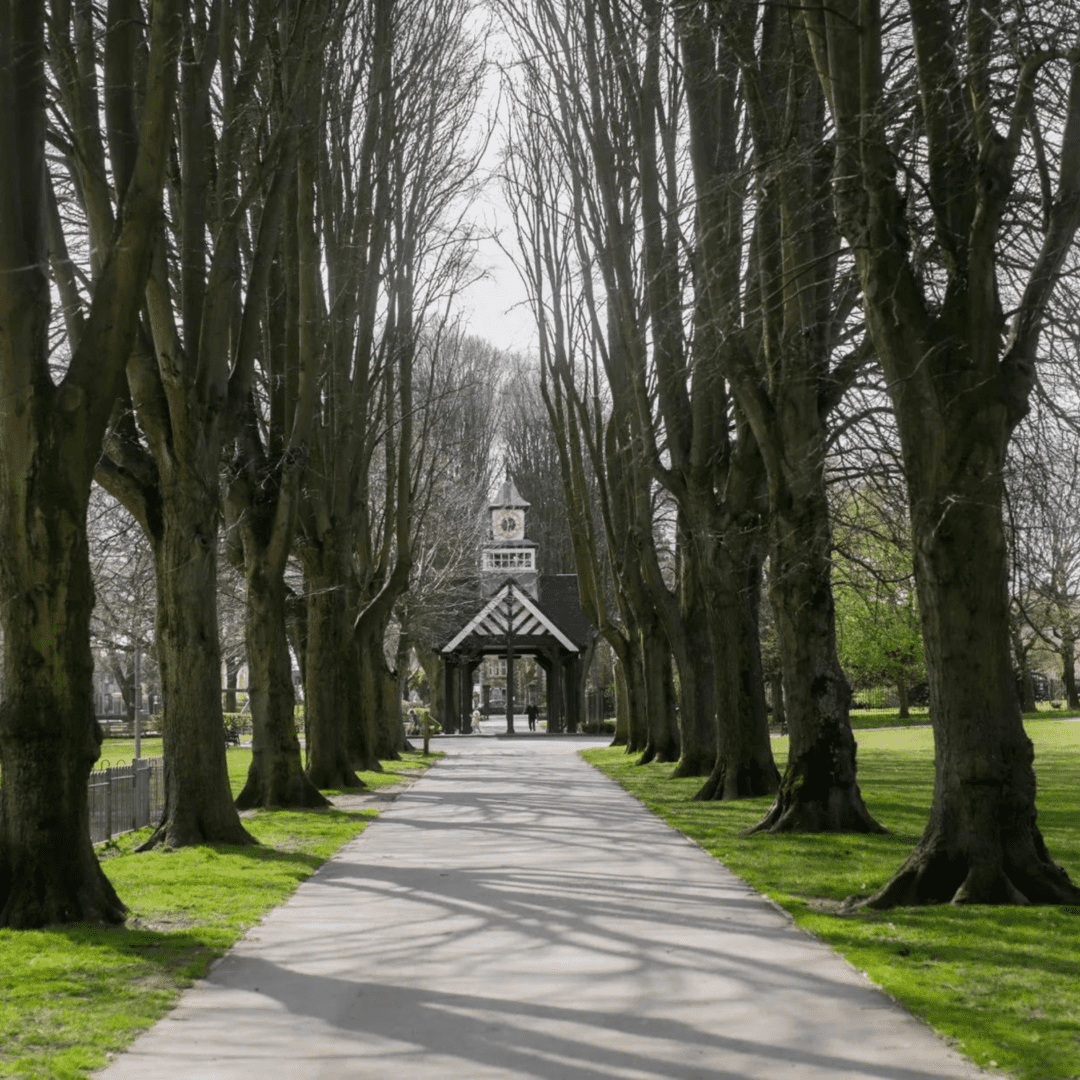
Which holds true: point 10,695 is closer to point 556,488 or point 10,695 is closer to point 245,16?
point 245,16

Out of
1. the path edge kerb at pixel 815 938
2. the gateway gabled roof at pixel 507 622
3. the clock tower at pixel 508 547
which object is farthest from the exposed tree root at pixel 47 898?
the clock tower at pixel 508 547

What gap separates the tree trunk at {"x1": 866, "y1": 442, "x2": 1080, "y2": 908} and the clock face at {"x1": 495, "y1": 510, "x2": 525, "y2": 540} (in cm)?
4916

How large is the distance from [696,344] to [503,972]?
6553 millimetres

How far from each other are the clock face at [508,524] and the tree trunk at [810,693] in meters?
44.2

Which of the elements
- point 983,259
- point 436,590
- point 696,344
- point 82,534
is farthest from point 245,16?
point 436,590

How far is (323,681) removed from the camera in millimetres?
21594

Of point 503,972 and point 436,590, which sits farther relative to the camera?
point 436,590

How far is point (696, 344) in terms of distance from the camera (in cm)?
1225

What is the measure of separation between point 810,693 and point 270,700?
23.3 feet

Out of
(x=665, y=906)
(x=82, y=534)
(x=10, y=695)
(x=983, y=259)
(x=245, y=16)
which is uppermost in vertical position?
(x=245, y=16)

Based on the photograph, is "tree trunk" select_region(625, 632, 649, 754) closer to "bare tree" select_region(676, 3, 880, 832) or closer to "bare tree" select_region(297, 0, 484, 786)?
"bare tree" select_region(297, 0, 484, 786)

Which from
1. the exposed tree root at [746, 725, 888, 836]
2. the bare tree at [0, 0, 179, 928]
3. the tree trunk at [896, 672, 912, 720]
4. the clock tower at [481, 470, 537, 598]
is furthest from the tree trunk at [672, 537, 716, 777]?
the tree trunk at [896, 672, 912, 720]

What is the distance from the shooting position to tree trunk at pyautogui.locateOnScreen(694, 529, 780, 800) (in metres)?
18.0

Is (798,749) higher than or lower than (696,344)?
lower
